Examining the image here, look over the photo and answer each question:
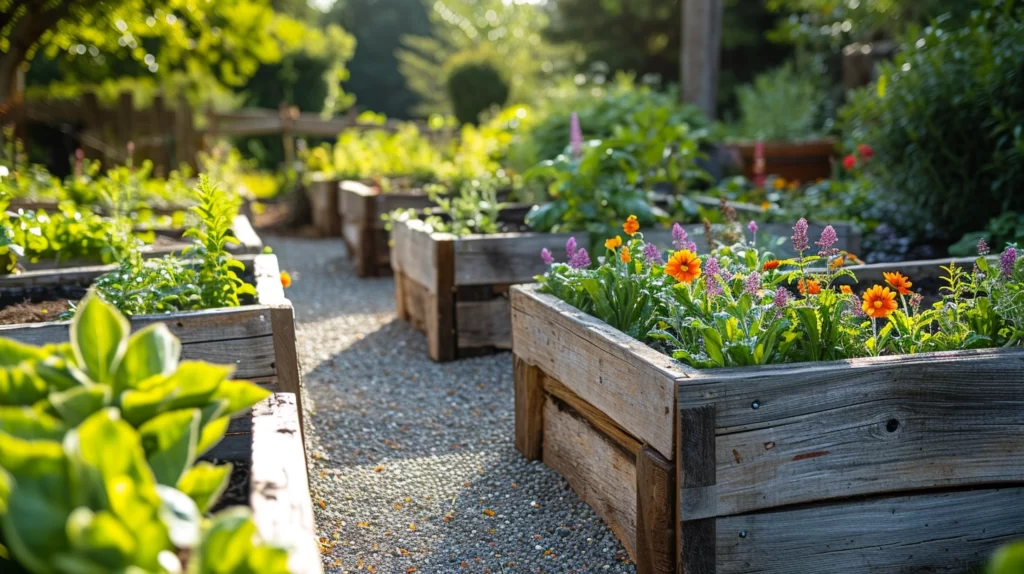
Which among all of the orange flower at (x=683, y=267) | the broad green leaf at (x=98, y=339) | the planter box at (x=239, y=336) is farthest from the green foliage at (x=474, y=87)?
the broad green leaf at (x=98, y=339)

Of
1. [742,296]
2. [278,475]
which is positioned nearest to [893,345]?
[742,296]

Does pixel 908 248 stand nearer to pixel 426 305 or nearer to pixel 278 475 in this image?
pixel 426 305

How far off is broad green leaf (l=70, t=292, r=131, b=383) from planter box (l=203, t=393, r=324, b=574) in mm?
307

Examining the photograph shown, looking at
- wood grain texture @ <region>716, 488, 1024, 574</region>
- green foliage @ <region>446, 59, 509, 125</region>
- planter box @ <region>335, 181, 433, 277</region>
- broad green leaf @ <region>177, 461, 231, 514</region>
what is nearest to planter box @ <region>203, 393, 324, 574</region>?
broad green leaf @ <region>177, 461, 231, 514</region>

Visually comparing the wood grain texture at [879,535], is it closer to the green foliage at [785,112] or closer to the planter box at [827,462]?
the planter box at [827,462]

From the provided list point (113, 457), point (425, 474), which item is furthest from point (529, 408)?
point (113, 457)

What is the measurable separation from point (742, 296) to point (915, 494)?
0.62 m

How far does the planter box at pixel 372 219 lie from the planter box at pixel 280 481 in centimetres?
478

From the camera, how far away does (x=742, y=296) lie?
2.25 m

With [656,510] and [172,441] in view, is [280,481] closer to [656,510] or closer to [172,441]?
[172,441]

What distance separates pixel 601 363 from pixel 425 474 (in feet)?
3.32

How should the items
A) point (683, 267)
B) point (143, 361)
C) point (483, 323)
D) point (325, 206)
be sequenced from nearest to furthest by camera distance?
point (143, 361) < point (683, 267) < point (483, 323) < point (325, 206)

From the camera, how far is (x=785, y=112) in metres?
11.4

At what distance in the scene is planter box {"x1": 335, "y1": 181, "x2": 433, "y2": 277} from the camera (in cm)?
667
